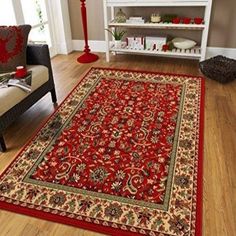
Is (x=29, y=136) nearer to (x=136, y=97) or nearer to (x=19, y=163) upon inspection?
(x=19, y=163)

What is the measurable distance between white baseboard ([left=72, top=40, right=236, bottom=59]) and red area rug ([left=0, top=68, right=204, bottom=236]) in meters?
0.94

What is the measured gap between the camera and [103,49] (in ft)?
12.9

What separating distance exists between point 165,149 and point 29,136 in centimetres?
113

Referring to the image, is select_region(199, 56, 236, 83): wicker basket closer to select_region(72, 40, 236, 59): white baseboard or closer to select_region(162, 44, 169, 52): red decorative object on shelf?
select_region(72, 40, 236, 59): white baseboard

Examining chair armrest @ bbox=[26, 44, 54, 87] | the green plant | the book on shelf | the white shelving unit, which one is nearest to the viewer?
the book on shelf

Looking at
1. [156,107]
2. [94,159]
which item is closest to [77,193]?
[94,159]

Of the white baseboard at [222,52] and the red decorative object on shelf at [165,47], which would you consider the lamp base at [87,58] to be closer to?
the red decorative object on shelf at [165,47]

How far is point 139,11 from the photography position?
347cm

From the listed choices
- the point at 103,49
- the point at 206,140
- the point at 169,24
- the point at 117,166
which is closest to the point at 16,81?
the point at 117,166

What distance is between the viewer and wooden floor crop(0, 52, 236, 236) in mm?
1427

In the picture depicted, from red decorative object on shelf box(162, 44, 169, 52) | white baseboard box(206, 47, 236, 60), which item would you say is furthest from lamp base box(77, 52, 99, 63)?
white baseboard box(206, 47, 236, 60)

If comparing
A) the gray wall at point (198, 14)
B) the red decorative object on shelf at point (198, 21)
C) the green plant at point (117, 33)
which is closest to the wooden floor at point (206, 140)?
the green plant at point (117, 33)

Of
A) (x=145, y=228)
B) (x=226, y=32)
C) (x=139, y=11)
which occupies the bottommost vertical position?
(x=145, y=228)

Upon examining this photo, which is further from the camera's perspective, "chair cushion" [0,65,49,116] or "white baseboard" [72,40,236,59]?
"white baseboard" [72,40,236,59]
